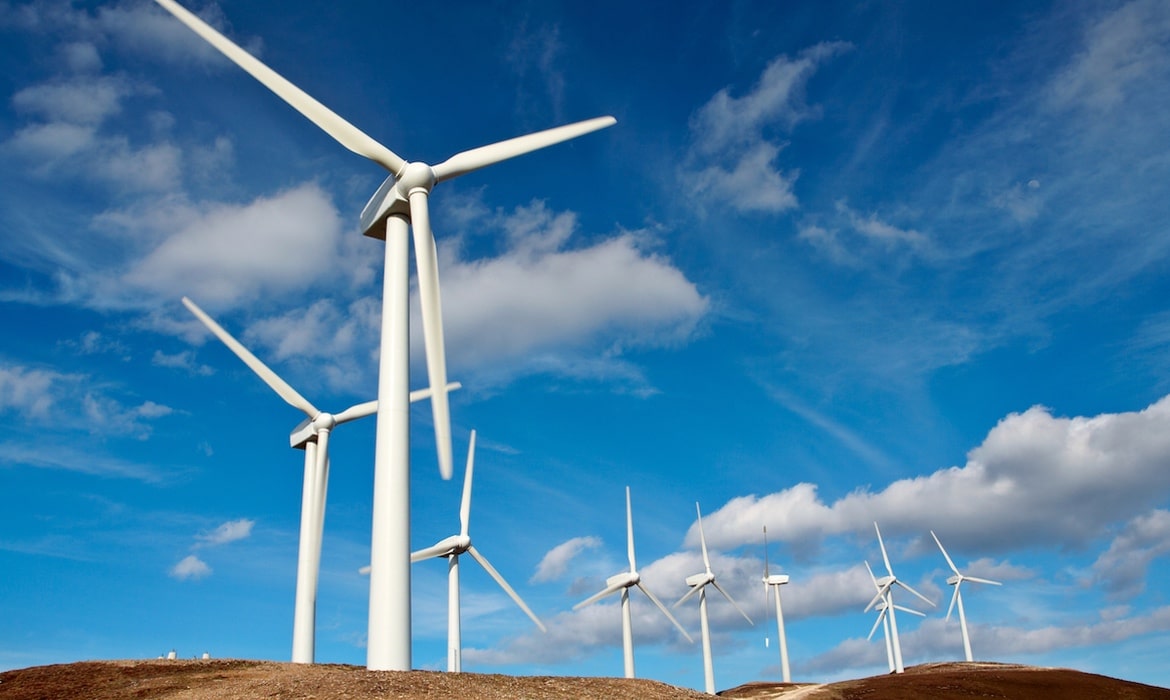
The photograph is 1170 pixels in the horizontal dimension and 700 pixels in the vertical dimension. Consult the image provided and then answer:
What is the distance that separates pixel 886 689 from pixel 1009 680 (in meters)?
14.4

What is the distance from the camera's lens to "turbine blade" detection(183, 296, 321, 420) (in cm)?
6028

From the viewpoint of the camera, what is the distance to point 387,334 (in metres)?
40.2

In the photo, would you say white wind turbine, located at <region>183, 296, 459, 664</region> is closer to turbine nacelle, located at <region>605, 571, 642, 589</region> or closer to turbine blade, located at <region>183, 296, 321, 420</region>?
turbine blade, located at <region>183, 296, 321, 420</region>

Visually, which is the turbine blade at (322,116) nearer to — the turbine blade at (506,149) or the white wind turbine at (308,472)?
the turbine blade at (506,149)

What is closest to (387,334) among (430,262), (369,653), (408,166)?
(430,262)

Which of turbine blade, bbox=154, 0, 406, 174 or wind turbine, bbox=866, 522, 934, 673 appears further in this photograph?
wind turbine, bbox=866, 522, 934, 673

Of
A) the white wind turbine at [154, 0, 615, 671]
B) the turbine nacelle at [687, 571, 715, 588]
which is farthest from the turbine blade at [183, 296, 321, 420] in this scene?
the turbine nacelle at [687, 571, 715, 588]

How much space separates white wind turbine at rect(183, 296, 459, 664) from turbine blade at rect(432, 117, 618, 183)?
18.1 m

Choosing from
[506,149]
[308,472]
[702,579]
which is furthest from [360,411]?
[702,579]

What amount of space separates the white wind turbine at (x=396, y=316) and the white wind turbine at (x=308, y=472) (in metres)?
17.8

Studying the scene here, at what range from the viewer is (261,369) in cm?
6291

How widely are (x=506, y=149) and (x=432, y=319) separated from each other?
1218cm

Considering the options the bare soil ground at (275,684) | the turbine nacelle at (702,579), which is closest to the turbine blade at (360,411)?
the bare soil ground at (275,684)

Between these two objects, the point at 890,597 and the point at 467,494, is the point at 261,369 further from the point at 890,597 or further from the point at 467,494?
the point at 890,597
